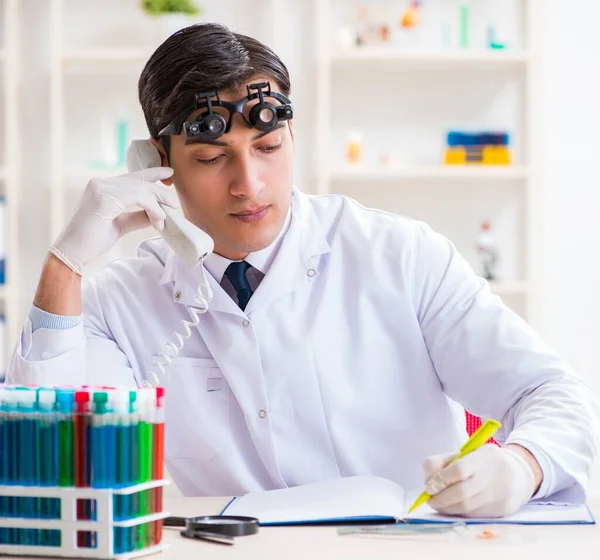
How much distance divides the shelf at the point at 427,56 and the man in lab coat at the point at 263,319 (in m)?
1.70

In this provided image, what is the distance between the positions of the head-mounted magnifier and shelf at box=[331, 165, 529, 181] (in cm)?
180

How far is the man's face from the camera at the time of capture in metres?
1.70

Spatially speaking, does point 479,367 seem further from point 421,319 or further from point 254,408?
point 254,408

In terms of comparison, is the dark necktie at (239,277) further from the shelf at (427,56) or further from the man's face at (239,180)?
the shelf at (427,56)

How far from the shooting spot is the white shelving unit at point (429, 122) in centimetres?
350

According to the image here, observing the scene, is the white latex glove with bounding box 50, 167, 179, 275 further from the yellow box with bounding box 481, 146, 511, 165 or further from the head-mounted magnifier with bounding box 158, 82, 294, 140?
the yellow box with bounding box 481, 146, 511, 165

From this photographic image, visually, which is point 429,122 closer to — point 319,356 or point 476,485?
point 319,356

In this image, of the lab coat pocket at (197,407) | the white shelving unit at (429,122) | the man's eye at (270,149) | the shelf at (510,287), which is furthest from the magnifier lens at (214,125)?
the shelf at (510,287)

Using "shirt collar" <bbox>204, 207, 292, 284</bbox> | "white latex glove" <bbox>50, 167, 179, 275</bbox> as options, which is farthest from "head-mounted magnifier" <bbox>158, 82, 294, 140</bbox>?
"shirt collar" <bbox>204, 207, 292, 284</bbox>

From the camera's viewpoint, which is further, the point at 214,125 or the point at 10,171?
the point at 10,171

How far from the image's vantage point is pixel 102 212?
172 cm

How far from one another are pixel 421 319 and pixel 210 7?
7.17 feet

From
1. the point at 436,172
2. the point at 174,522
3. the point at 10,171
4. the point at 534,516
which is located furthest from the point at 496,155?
the point at 174,522

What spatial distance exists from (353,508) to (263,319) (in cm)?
57
